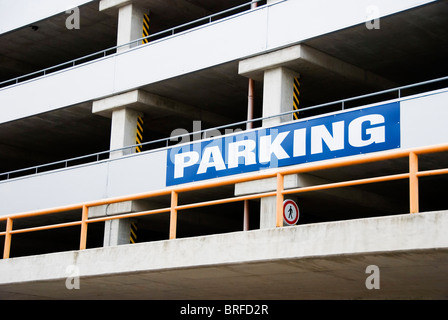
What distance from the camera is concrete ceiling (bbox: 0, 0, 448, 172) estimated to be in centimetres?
1927

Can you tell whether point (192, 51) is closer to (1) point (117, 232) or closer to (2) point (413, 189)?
(1) point (117, 232)

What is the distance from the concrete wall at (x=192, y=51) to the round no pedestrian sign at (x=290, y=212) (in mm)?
3902

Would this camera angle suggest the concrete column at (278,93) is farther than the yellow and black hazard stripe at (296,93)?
No

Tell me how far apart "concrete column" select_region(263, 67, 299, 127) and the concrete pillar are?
5134 mm

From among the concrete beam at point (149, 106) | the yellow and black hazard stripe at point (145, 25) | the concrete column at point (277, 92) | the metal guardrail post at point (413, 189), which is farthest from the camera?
the yellow and black hazard stripe at point (145, 25)

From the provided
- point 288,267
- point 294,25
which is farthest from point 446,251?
point 294,25

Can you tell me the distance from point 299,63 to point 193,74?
11.1 ft

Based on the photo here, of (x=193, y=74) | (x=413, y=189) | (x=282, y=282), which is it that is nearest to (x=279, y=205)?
(x=282, y=282)

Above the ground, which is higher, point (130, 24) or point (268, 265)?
A: point (130, 24)

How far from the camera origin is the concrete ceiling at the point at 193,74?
19266 mm

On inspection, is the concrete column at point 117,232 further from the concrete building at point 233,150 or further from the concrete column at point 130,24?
the concrete column at point 130,24

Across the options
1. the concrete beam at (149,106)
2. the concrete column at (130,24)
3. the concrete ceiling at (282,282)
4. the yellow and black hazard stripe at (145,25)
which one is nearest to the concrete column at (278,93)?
the concrete beam at (149,106)

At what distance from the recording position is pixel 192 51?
22.1 m

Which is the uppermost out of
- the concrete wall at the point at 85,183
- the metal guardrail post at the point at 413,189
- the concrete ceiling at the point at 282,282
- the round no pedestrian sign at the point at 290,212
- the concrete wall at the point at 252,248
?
the concrete wall at the point at 85,183
